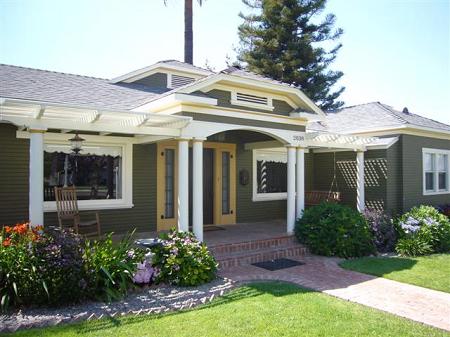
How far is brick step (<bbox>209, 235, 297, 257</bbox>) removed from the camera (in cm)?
794

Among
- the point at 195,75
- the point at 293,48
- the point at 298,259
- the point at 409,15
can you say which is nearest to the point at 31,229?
the point at 298,259

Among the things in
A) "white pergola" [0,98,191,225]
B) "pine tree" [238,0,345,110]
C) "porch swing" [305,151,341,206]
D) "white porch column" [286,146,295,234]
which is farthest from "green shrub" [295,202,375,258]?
"pine tree" [238,0,345,110]

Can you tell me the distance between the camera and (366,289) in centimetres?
637

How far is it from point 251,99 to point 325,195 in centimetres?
534

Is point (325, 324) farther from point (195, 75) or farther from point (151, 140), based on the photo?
point (195, 75)

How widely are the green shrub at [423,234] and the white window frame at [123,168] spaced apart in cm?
691

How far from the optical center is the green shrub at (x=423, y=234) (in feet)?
30.3

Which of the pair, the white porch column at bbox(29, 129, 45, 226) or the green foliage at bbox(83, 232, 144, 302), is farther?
the white porch column at bbox(29, 129, 45, 226)

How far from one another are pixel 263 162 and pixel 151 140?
4.85m

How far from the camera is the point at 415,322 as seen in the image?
4.91 meters

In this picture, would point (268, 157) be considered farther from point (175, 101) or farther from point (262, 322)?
point (262, 322)

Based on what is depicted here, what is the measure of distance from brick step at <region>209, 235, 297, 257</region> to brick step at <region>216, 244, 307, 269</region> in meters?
0.14

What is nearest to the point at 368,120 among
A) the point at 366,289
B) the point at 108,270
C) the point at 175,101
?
the point at 366,289

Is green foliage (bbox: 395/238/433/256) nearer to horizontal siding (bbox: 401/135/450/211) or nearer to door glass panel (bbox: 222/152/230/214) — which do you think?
horizontal siding (bbox: 401/135/450/211)
